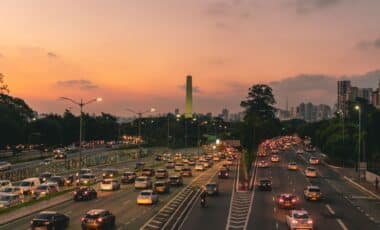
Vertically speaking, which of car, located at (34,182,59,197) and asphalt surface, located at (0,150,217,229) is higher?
car, located at (34,182,59,197)

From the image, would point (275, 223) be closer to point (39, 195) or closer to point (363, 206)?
point (363, 206)

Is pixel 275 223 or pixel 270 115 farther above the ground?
pixel 270 115

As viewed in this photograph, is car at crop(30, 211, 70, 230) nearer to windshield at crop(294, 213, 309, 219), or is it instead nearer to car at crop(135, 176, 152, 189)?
windshield at crop(294, 213, 309, 219)

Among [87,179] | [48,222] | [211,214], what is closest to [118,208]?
[211,214]

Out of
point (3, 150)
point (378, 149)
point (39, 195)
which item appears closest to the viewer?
point (39, 195)

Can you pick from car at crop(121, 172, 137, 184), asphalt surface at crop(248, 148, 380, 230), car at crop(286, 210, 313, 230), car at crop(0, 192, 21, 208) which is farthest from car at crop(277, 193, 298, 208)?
car at crop(121, 172, 137, 184)

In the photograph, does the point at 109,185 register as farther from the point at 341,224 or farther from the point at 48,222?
the point at 341,224

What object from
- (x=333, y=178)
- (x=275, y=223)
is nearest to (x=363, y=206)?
(x=275, y=223)

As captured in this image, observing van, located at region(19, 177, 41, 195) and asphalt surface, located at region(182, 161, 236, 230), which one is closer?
asphalt surface, located at region(182, 161, 236, 230)

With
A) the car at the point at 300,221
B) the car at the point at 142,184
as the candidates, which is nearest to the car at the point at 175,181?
the car at the point at 142,184
